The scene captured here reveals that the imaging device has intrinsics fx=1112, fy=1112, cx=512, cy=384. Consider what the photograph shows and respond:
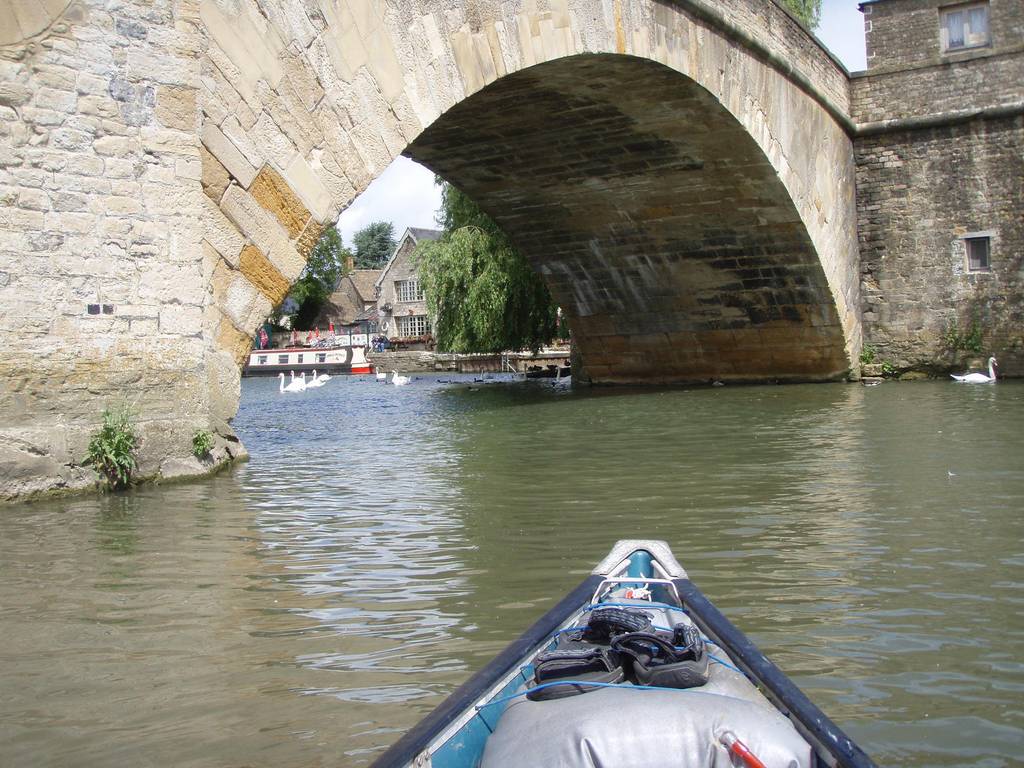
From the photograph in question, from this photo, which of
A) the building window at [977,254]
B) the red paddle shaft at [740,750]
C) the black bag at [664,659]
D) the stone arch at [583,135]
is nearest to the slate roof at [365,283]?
the stone arch at [583,135]

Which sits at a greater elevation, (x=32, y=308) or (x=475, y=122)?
(x=475, y=122)

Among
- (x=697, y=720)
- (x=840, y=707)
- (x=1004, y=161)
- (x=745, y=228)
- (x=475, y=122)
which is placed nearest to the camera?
(x=697, y=720)

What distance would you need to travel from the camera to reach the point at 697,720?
182 centimetres

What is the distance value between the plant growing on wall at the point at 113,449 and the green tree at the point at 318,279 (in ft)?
135

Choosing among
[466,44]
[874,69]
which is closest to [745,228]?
[874,69]

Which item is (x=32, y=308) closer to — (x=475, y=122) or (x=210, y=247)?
(x=210, y=247)

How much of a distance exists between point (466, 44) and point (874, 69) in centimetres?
1012

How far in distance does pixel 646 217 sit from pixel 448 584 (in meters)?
10.7

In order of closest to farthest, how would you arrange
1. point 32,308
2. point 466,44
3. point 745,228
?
1. point 32,308
2. point 466,44
3. point 745,228

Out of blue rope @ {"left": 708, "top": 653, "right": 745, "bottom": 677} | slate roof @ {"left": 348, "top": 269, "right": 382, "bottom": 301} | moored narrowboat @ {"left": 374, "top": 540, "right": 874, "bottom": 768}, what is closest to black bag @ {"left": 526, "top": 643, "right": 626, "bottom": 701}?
moored narrowboat @ {"left": 374, "top": 540, "right": 874, "bottom": 768}

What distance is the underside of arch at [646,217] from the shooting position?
10836 mm

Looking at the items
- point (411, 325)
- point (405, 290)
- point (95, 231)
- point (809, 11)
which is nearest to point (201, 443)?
point (95, 231)

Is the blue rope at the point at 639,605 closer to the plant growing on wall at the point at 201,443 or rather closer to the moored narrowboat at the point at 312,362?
the plant growing on wall at the point at 201,443

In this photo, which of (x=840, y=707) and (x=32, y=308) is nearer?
(x=840, y=707)
